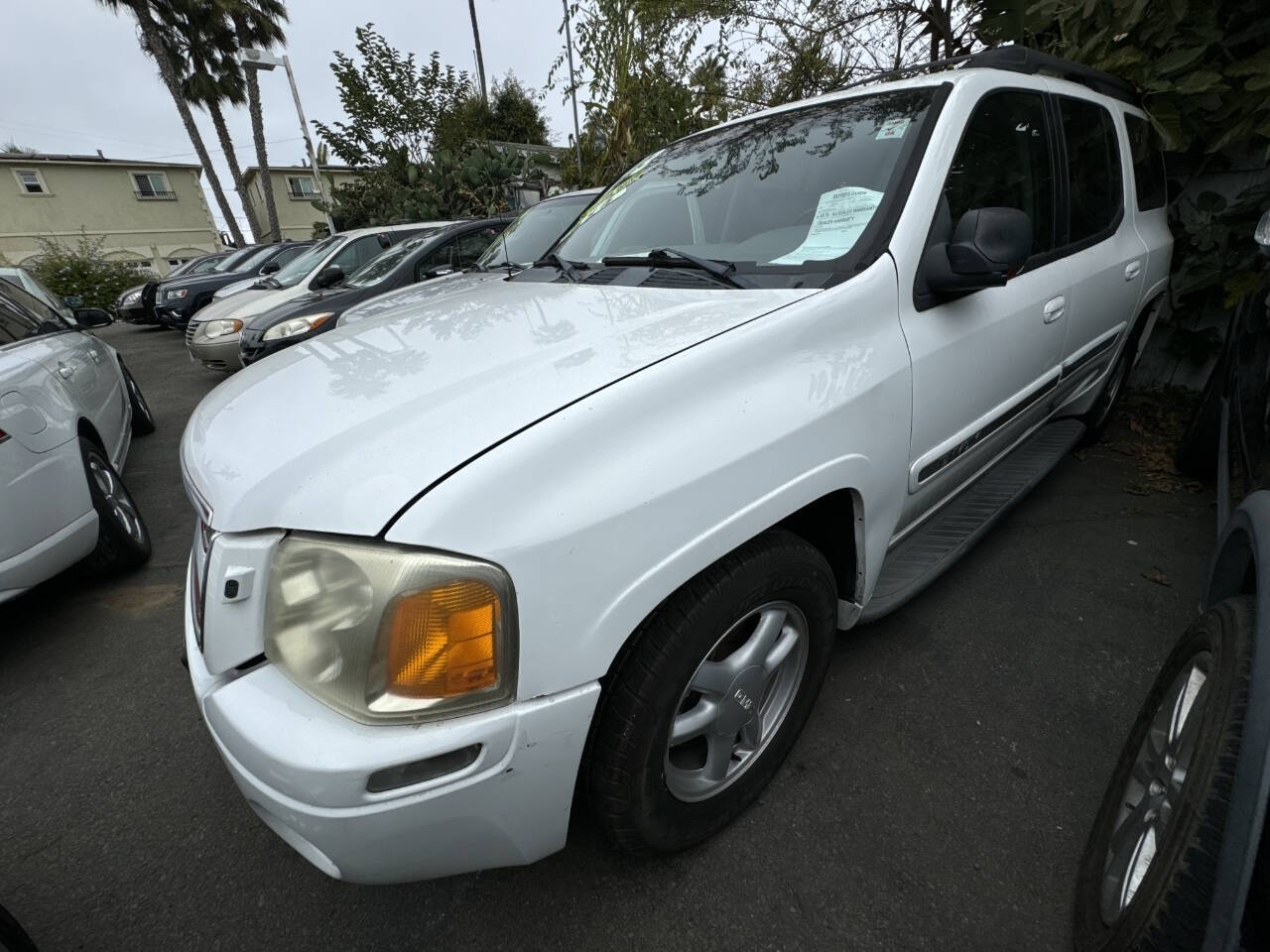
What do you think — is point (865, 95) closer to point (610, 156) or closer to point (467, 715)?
point (467, 715)

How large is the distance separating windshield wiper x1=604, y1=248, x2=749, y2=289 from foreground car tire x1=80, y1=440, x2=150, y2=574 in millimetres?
2581

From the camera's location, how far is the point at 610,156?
7871 millimetres

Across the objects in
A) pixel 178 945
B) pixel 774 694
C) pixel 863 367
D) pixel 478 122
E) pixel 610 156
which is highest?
pixel 478 122

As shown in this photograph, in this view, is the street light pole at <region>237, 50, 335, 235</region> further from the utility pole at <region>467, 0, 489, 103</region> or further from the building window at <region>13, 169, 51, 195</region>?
the building window at <region>13, 169, 51, 195</region>

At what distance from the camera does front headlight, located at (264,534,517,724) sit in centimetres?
96

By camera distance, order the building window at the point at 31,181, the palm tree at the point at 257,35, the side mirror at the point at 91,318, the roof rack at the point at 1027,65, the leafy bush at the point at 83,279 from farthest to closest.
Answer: the building window at the point at 31,181, the palm tree at the point at 257,35, the leafy bush at the point at 83,279, the side mirror at the point at 91,318, the roof rack at the point at 1027,65

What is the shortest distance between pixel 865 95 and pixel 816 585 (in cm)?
170

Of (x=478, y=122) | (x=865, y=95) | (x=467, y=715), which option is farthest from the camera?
(x=478, y=122)

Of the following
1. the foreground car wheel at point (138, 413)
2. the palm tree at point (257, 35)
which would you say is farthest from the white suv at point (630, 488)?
the palm tree at point (257, 35)

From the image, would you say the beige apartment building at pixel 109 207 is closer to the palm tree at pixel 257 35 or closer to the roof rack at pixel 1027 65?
the palm tree at pixel 257 35

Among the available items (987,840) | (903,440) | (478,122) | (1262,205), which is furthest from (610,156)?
(478,122)

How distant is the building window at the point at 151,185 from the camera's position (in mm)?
27828

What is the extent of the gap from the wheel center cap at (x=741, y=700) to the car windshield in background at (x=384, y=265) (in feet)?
17.8

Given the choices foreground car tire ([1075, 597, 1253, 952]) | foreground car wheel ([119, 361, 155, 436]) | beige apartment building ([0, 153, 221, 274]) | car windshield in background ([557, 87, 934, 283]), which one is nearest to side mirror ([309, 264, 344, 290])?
foreground car wheel ([119, 361, 155, 436])
